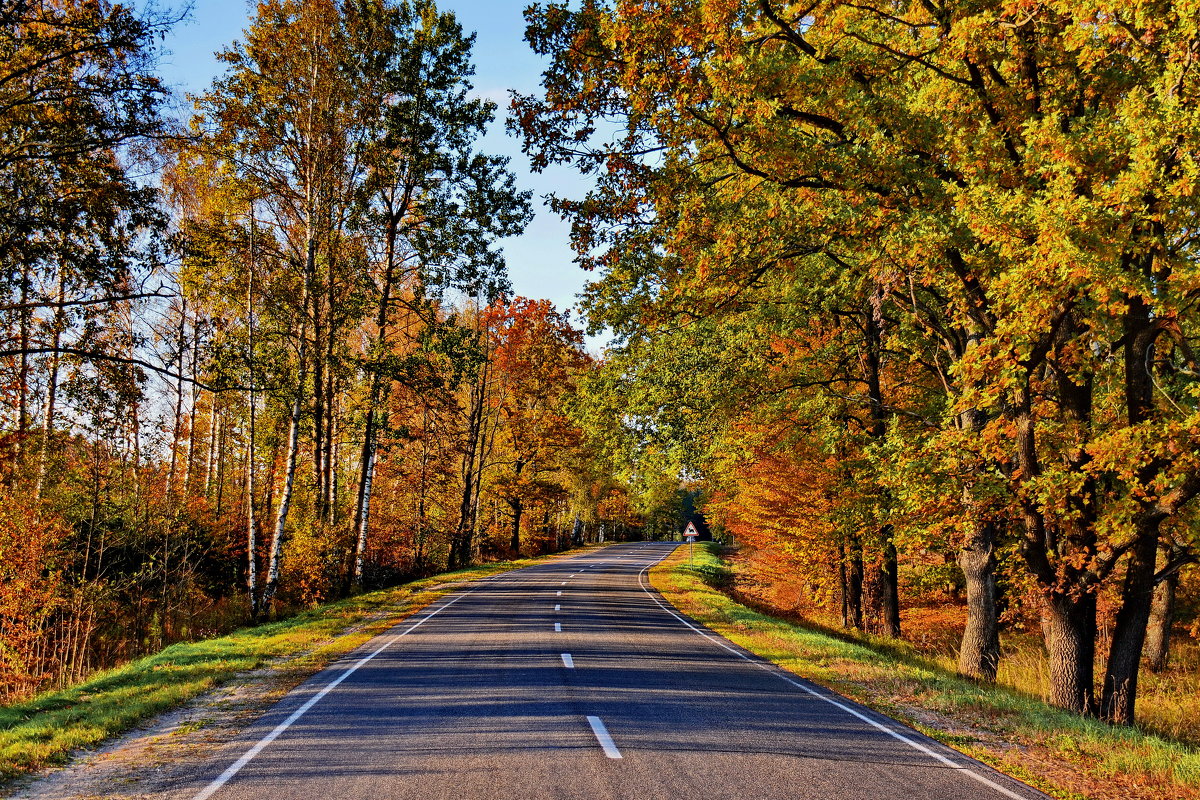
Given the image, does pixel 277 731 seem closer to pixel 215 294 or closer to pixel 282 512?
pixel 282 512

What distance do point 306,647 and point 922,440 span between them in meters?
12.1

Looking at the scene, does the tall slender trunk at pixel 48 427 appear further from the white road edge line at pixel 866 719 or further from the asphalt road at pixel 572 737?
the white road edge line at pixel 866 719

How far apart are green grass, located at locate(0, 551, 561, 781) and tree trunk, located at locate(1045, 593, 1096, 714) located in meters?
12.1

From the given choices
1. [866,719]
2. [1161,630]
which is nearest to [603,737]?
[866,719]

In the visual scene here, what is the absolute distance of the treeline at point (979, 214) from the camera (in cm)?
778

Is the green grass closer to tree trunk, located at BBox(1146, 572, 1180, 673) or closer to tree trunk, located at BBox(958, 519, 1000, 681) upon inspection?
tree trunk, located at BBox(958, 519, 1000, 681)

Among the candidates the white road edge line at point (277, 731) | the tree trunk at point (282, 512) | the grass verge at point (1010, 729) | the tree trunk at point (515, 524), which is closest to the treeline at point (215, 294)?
the tree trunk at point (282, 512)

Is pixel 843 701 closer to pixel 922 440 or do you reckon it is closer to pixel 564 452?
pixel 922 440

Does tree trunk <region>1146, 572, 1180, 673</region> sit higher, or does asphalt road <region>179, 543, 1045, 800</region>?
asphalt road <region>179, 543, 1045, 800</region>

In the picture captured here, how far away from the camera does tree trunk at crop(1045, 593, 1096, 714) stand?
1074cm

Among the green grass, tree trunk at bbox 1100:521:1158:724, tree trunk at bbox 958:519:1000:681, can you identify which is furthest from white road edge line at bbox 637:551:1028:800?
the green grass

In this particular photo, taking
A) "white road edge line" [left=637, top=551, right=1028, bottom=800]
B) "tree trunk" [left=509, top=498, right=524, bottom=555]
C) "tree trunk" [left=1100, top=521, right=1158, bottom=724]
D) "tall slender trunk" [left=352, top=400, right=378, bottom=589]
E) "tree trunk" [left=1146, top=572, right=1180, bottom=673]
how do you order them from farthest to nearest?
"tree trunk" [left=509, top=498, right=524, bottom=555] < "tall slender trunk" [left=352, top=400, right=378, bottom=589] < "tree trunk" [left=1146, top=572, right=1180, bottom=673] < "tree trunk" [left=1100, top=521, right=1158, bottom=724] < "white road edge line" [left=637, top=551, right=1028, bottom=800]

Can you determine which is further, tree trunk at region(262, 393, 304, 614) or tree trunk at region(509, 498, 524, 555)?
tree trunk at region(509, 498, 524, 555)

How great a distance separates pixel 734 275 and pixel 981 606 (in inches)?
332
